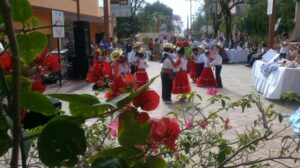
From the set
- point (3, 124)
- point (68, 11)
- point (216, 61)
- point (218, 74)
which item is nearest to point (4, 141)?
point (3, 124)

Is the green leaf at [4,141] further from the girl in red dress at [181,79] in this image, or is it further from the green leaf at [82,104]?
the girl in red dress at [181,79]

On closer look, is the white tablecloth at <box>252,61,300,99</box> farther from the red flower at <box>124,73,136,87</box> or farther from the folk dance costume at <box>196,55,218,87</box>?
the red flower at <box>124,73,136,87</box>

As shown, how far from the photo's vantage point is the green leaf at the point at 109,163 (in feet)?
2.85

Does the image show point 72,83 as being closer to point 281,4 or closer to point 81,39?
point 81,39

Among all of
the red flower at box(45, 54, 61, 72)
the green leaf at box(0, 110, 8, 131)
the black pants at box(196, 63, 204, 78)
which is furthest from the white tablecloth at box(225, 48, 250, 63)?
the green leaf at box(0, 110, 8, 131)

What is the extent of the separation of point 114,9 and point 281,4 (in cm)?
1220

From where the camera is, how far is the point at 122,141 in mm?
975

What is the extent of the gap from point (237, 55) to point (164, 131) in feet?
73.4

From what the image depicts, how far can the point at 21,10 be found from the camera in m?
0.89

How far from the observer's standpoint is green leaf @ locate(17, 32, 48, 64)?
101cm

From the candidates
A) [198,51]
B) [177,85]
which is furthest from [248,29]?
[177,85]

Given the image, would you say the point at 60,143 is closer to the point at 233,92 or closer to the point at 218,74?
the point at 233,92

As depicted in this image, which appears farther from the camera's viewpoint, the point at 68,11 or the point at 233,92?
the point at 68,11

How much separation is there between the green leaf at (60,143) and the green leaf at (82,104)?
45 mm
